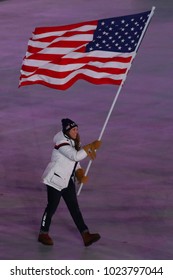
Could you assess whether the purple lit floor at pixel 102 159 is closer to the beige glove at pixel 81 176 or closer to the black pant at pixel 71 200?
the black pant at pixel 71 200

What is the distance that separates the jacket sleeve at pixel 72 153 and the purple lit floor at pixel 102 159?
107 cm

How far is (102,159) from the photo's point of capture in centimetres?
1677

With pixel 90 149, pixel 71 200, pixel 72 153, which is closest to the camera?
pixel 72 153

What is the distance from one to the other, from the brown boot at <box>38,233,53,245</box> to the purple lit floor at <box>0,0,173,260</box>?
94mm

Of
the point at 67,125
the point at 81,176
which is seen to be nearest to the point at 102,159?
the point at 81,176

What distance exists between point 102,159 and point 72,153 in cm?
365

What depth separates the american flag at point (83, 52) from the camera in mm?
13922

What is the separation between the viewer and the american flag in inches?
548

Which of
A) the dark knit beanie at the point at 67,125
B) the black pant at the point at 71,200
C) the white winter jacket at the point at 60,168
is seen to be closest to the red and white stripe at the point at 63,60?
the dark knit beanie at the point at 67,125

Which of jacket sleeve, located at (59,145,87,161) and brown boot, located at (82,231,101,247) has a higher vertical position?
jacket sleeve, located at (59,145,87,161)

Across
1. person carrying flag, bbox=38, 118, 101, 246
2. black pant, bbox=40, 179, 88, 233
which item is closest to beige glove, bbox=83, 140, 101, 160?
person carrying flag, bbox=38, 118, 101, 246

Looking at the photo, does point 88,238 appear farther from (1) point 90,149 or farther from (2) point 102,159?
(2) point 102,159

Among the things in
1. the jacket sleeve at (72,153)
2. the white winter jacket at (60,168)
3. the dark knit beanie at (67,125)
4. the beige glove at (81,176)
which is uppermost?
the dark knit beanie at (67,125)

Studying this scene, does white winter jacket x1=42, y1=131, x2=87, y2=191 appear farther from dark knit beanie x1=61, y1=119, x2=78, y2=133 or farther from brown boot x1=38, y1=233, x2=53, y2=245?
brown boot x1=38, y1=233, x2=53, y2=245
